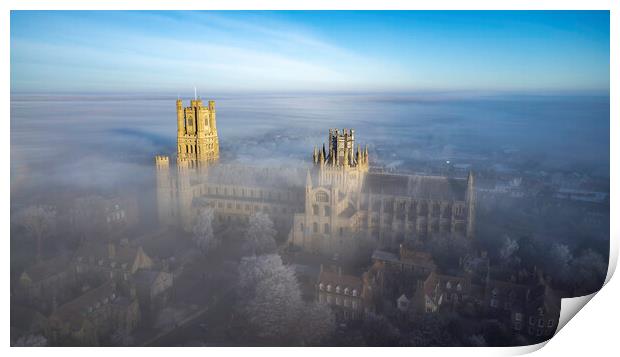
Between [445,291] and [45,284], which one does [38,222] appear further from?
[445,291]

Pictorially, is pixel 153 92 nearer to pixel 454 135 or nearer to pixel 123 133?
pixel 123 133

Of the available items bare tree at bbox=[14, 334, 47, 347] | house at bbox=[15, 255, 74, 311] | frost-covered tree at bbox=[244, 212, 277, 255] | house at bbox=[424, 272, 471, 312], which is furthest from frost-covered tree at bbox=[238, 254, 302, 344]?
bare tree at bbox=[14, 334, 47, 347]

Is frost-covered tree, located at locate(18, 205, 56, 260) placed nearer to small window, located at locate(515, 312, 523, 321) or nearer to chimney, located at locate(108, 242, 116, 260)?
chimney, located at locate(108, 242, 116, 260)

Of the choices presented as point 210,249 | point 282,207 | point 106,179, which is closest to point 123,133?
point 106,179

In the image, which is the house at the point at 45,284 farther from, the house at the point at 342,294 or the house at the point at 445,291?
the house at the point at 445,291

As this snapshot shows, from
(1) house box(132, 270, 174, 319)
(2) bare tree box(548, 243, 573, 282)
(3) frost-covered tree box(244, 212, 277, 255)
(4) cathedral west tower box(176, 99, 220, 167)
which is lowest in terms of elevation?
(1) house box(132, 270, 174, 319)

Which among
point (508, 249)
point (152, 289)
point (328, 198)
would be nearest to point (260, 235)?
point (328, 198)

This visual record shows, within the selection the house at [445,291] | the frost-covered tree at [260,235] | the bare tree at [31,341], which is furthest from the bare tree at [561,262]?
the bare tree at [31,341]
